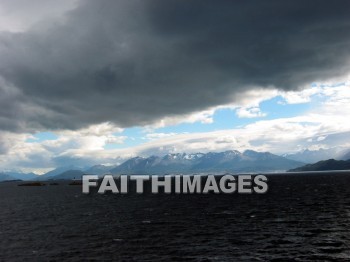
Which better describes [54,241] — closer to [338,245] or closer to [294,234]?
[294,234]

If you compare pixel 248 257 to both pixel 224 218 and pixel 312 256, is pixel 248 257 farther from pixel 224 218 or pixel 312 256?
pixel 224 218

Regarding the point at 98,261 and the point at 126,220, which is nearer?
the point at 98,261

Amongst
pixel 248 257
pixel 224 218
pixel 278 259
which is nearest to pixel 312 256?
pixel 278 259

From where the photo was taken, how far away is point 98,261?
177 ft

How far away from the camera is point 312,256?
173 ft

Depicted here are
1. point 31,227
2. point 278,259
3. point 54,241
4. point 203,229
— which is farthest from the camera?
point 31,227

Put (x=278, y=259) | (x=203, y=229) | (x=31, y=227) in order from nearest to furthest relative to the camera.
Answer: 1. (x=278, y=259)
2. (x=203, y=229)
3. (x=31, y=227)

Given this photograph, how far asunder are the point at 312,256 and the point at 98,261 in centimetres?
3328

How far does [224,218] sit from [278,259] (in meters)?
41.5

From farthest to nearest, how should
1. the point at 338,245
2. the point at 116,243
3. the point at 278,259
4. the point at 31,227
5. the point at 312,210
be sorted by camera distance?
the point at 312,210 < the point at 31,227 < the point at 116,243 < the point at 338,245 < the point at 278,259

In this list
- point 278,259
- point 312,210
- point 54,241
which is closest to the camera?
point 278,259

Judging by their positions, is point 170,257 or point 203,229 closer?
point 170,257

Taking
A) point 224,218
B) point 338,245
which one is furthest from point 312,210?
A: point 338,245

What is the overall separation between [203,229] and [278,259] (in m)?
27.0
